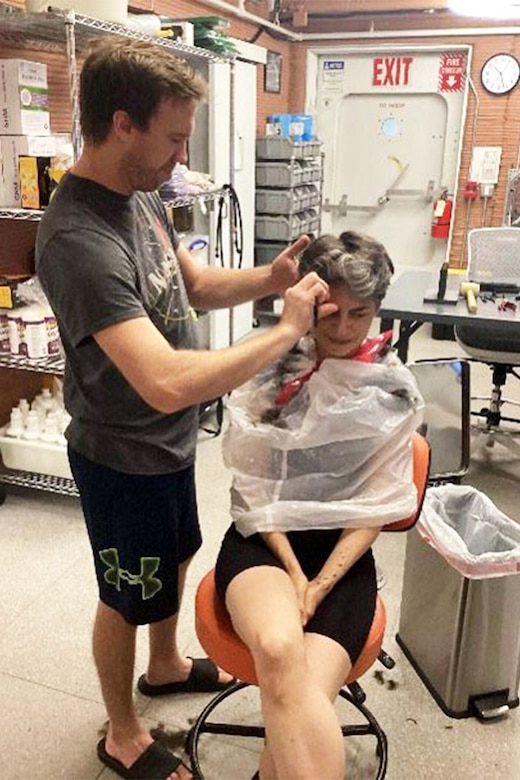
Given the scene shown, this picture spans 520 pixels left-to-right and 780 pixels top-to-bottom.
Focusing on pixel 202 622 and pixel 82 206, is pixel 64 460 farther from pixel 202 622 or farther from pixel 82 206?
pixel 82 206

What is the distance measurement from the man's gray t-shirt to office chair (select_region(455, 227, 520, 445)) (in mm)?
2036

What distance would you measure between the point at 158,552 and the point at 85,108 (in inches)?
35.2

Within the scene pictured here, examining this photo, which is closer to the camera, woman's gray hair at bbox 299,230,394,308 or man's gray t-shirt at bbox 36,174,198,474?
man's gray t-shirt at bbox 36,174,198,474

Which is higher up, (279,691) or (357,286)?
(357,286)

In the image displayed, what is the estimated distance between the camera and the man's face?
47.3 inches

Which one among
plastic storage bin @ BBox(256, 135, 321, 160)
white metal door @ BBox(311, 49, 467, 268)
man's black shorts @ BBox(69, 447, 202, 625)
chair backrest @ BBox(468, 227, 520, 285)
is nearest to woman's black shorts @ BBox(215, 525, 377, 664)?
man's black shorts @ BBox(69, 447, 202, 625)

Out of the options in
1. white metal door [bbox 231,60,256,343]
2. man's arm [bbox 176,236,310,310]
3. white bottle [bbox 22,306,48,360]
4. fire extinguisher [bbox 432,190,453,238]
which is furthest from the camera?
fire extinguisher [bbox 432,190,453,238]

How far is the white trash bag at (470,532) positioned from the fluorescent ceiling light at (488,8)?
3222 millimetres

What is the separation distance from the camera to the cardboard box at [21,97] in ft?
7.97

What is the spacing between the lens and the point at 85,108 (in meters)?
1.22

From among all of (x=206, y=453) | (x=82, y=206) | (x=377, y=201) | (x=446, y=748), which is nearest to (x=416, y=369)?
(x=206, y=453)

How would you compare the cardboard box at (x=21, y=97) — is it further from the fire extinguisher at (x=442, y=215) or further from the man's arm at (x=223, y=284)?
the fire extinguisher at (x=442, y=215)

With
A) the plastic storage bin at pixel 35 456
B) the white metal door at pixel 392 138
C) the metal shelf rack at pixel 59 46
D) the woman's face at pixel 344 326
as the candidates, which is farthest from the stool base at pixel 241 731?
the white metal door at pixel 392 138

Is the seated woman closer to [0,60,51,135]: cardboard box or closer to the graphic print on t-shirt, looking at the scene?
the graphic print on t-shirt
